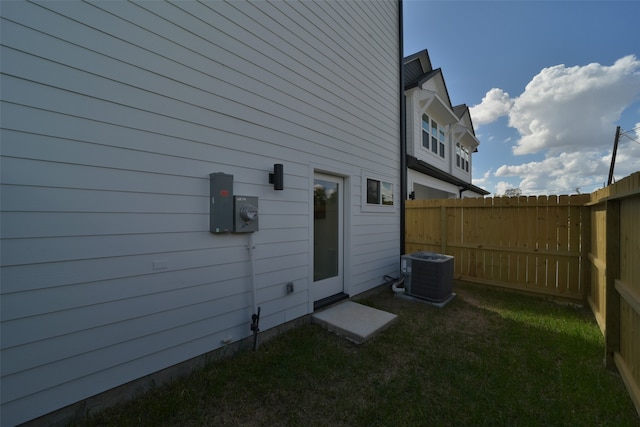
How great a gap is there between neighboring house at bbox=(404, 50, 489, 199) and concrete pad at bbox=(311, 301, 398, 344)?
5.15 metres

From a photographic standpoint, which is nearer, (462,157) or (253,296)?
(253,296)

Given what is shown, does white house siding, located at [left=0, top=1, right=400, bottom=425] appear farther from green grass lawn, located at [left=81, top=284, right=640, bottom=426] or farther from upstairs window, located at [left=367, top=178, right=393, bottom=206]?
upstairs window, located at [left=367, top=178, right=393, bottom=206]

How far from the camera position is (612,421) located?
1.85m

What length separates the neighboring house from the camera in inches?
323

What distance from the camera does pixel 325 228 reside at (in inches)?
162

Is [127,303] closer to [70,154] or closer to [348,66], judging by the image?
[70,154]

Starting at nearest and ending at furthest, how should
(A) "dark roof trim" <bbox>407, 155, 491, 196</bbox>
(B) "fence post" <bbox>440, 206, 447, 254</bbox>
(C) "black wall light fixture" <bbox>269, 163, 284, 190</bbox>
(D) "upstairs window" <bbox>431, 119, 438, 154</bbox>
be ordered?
(C) "black wall light fixture" <bbox>269, 163, 284, 190</bbox> < (B) "fence post" <bbox>440, 206, 447, 254</bbox> < (A) "dark roof trim" <bbox>407, 155, 491, 196</bbox> < (D) "upstairs window" <bbox>431, 119, 438, 154</bbox>

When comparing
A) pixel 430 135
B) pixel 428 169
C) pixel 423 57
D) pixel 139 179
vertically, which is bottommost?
pixel 139 179

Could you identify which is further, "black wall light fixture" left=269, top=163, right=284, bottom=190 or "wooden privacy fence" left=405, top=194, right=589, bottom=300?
"wooden privacy fence" left=405, top=194, right=589, bottom=300

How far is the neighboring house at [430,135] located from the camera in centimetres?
820

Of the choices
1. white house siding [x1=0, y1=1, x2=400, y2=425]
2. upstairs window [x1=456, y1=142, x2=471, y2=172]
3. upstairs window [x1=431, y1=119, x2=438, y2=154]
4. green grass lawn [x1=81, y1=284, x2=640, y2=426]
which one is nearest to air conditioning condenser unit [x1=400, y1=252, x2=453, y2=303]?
green grass lawn [x1=81, y1=284, x2=640, y2=426]

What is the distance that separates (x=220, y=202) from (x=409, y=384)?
8.42 feet

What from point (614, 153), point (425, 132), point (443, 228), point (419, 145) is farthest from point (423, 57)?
point (614, 153)

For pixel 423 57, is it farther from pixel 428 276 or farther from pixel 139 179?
pixel 139 179
